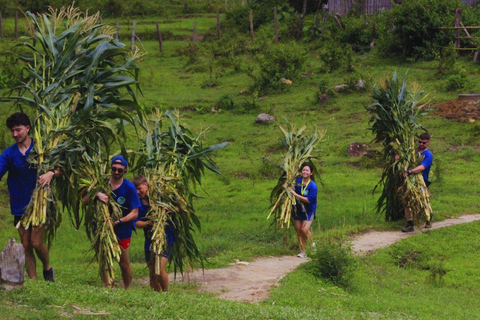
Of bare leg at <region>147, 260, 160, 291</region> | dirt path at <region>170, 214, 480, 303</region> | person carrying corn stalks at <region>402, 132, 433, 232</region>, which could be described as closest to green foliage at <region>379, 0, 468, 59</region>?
person carrying corn stalks at <region>402, 132, 433, 232</region>

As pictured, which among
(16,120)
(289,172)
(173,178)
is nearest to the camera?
(16,120)

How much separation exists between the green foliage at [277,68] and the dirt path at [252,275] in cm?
1248

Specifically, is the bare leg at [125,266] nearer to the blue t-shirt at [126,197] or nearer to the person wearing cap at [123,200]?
the person wearing cap at [123,200]

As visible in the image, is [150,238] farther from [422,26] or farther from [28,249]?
[422,26]

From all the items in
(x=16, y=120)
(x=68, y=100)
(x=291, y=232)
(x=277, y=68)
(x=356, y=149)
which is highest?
(x=68, y=100)

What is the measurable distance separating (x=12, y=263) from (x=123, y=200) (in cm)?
192

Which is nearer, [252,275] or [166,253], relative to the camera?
[166,253]

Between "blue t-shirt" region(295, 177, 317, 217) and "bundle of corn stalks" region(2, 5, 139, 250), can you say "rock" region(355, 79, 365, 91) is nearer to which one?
"blue t-shirt" region(295, 177, 317, 217)

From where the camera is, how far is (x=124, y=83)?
863 centimetres

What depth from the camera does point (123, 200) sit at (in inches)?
326

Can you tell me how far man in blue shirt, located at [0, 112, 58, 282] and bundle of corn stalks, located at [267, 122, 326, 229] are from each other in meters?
4.48

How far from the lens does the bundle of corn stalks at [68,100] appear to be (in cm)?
811

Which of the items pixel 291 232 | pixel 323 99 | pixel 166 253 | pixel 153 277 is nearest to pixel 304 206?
pixel 291 232

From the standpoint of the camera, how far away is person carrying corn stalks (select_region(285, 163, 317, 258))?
1136 cm
